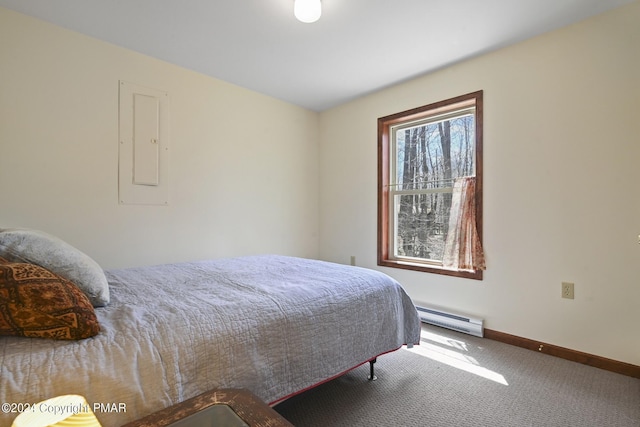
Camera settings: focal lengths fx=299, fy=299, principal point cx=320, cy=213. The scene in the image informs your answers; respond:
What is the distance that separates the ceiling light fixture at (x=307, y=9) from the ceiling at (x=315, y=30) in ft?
0.35

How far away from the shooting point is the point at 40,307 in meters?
0.87

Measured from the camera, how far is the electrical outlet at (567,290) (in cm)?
216

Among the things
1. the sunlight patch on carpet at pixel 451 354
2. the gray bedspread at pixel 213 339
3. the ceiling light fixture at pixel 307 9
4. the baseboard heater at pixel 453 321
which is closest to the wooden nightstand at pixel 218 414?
the gray bedspread at pixel 213 339

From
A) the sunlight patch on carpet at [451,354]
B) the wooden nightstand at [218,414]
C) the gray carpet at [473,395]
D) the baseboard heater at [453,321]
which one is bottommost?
the sunlight patch on carpet at [451,354]

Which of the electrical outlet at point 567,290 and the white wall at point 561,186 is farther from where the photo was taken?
the electrical outlet at point 567,290

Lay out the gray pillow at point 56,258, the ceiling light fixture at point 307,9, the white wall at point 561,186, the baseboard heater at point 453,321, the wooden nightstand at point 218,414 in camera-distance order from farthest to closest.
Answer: the baseboard heater at point 453,321 → the white wall at point 561,186 → the ceiling light fixture at point 307,9 → the gray pillow at point 56,258 → the wooden nightstand at point 218,414

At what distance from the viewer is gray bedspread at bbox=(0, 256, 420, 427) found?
31.6 inches

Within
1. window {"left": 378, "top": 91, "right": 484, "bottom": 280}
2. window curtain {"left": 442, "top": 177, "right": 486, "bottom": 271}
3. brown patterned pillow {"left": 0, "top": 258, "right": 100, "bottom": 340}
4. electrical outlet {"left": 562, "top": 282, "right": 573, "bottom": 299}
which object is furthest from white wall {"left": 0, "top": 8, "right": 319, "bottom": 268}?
electrical outlet {"left": 562, "top": 282, "right": 573, "bottom": 299}

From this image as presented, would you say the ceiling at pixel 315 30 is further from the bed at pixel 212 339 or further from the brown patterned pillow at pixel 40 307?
the brown patterned pillow at pixel 40 307

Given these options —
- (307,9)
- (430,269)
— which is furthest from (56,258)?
(430,269)

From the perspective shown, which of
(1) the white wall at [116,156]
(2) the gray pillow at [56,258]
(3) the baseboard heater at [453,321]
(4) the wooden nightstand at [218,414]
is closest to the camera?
(4) the wooden nightstand at [218,414]

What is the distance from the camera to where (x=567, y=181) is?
2.18 m

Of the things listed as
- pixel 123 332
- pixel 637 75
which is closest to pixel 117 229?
pixel 123 332

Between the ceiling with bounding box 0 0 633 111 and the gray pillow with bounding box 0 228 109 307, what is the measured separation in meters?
1.67
